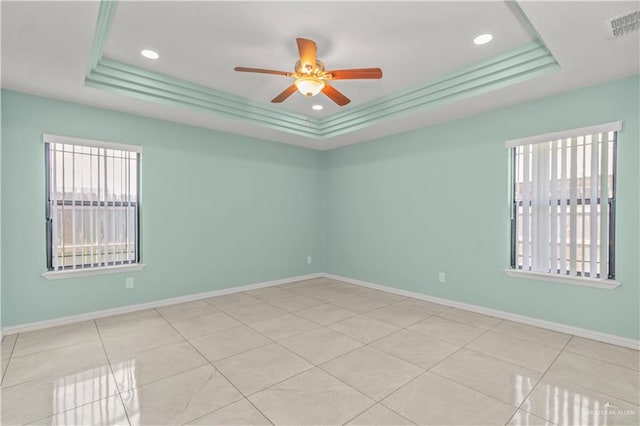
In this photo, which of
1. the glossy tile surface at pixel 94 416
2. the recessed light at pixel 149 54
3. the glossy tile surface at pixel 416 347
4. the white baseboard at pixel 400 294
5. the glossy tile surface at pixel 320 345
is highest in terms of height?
the recessed light at pixel 149 54

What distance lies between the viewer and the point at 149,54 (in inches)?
126

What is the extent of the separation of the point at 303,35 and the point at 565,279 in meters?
3.77

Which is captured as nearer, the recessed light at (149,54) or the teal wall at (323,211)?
the recessed light at (149,54)

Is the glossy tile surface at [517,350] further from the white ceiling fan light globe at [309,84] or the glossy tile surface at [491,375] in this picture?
the white ceiling fan light globe at [309,84]

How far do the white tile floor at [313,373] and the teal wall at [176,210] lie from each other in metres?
0.49

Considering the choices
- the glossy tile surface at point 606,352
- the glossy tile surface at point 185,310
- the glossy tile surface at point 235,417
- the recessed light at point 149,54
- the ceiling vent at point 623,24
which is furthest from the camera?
the glossy tile surface at point 185,310

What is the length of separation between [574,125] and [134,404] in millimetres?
4826

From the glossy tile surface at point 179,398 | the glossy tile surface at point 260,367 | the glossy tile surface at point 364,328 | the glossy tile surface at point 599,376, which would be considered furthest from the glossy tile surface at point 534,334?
the glossy tile surface at point 179,398

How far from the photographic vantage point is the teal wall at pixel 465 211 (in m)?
3.09

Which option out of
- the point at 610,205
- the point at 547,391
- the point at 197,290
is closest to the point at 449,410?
the point at 547,391

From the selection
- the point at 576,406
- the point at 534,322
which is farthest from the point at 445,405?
the point at 534,322

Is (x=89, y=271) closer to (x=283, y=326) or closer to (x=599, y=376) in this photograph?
(x=283, y=326)

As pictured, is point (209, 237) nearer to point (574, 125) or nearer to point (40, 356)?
point (40, 356)

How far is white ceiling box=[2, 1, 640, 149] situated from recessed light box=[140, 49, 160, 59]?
0.24 ft
